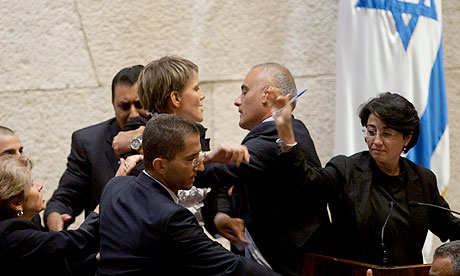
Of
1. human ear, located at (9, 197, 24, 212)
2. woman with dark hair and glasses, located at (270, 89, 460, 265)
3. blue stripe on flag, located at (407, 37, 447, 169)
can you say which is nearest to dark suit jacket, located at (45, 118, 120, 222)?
human ear, located at (9, 197, 24, 212)

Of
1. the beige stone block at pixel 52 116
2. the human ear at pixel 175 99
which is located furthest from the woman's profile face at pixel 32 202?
the beige stone block at pixel 52 116

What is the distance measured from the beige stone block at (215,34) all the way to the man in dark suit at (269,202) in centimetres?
163

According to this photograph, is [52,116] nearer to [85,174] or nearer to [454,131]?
A: [85,174]

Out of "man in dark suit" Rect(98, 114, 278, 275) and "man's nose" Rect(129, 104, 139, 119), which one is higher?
"man's nose" Rect(129, 104, 139, 119)

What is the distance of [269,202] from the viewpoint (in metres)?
3.20

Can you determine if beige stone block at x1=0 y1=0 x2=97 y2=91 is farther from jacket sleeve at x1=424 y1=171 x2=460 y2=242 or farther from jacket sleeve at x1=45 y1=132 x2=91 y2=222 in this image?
jacket sleeve at x1=424 y1=171 x2=460 y2=242

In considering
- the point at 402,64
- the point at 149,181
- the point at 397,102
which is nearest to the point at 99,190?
the point at 149,181

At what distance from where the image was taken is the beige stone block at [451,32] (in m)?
5.01

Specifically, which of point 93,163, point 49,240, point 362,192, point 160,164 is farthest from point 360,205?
point 93,163

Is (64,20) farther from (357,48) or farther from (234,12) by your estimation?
(357,48)

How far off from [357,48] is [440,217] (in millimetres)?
1336

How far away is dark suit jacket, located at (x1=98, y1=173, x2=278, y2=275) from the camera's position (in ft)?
8.41

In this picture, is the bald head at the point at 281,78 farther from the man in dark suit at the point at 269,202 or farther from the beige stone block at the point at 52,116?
the beige stone block at the point at 52,116

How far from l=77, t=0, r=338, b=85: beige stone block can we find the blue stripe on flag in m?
0.78
